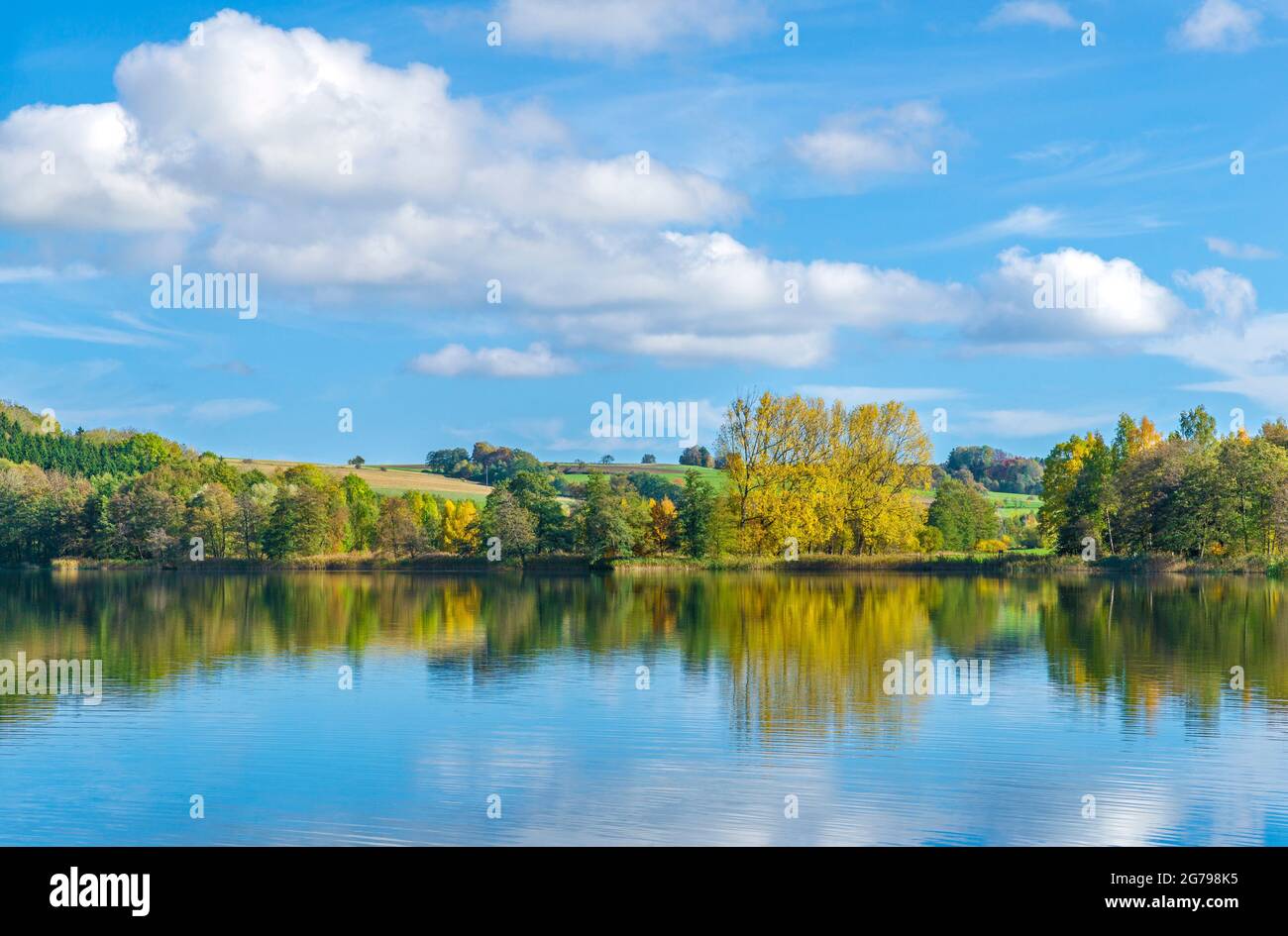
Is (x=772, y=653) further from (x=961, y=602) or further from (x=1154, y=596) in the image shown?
(x=1154, y=596)

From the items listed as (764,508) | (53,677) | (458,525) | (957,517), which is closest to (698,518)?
(764,508)

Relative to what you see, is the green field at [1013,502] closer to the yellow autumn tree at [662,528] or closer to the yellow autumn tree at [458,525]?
the yellow autumn tree at [662,528]

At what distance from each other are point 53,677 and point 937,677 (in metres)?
17.7

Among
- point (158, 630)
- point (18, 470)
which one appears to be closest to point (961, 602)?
point (158, 630)

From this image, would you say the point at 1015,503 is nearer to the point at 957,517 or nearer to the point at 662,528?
the point at 957,517
